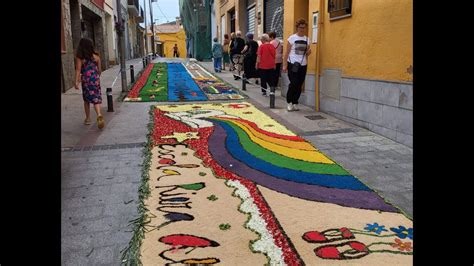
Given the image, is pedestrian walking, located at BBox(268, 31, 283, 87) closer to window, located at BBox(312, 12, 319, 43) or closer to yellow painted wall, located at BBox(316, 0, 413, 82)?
window, located at BBox(312, 12, 319, 43)

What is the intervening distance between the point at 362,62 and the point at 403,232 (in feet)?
13.2

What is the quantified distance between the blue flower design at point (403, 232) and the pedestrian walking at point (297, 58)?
5282 mm

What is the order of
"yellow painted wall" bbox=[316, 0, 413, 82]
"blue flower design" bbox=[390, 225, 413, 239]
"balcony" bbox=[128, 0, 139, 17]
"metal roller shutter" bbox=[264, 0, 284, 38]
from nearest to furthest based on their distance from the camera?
1. "blue flower design" bbox=[390, 225, 413, 239]
2. "yellow painted wall" bbox=[316, 0, 413, 82]
3. "metal roller shutter" bbox=[264, 0, 284, 38]
4. "balcony" bbox=[128, 0, 139, 17]

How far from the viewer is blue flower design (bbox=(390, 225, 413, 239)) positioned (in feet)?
9.93

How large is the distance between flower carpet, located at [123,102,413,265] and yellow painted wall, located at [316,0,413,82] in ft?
5.50

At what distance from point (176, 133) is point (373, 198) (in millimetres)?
3535

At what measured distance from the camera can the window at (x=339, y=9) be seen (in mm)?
6805

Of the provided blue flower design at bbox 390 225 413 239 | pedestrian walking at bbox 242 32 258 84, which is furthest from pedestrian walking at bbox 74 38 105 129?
pedestrian walking at bbox 242 32 258 84

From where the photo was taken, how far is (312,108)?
341 inches
